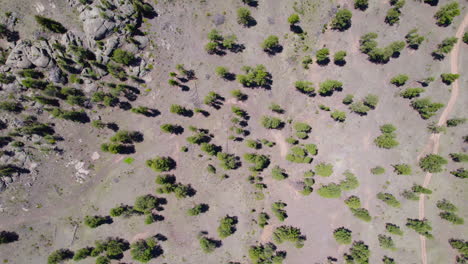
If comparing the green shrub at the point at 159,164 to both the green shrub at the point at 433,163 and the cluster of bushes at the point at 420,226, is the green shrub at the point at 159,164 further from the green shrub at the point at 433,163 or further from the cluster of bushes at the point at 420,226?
the green shrub at the point at 433,163

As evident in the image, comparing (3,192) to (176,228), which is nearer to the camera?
(3,192)

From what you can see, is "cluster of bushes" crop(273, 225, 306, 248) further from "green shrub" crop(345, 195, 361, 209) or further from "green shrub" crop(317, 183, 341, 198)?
"green shrub" crop(345, 195, 361, 209)

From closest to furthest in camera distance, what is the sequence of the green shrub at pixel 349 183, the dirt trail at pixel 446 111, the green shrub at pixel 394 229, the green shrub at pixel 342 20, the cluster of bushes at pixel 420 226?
the green shrub at pixel 342 20
the cluster of bushes at pixel 420 226
the green shrub at pixel 394 229
the green shrub at pixel 349 183
the dirt trail at pixel 446 111

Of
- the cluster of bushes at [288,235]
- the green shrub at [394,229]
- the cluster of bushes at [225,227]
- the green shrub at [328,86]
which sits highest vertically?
the green shrub at [328,86]

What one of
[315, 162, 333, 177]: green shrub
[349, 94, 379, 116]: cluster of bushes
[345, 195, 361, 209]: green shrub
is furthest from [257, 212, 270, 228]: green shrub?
[349, 94, 379, 116]: cluster of bushes

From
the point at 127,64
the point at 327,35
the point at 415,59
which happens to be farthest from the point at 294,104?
the point at 127,64

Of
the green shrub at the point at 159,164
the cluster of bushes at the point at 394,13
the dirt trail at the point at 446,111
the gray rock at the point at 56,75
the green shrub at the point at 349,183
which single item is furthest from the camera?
the dirt trail at the point at 446,111


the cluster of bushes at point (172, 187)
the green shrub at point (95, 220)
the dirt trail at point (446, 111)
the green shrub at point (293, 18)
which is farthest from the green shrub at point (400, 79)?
the green shrub at point (95, 220)

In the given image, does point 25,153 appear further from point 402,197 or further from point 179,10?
point 402,197
